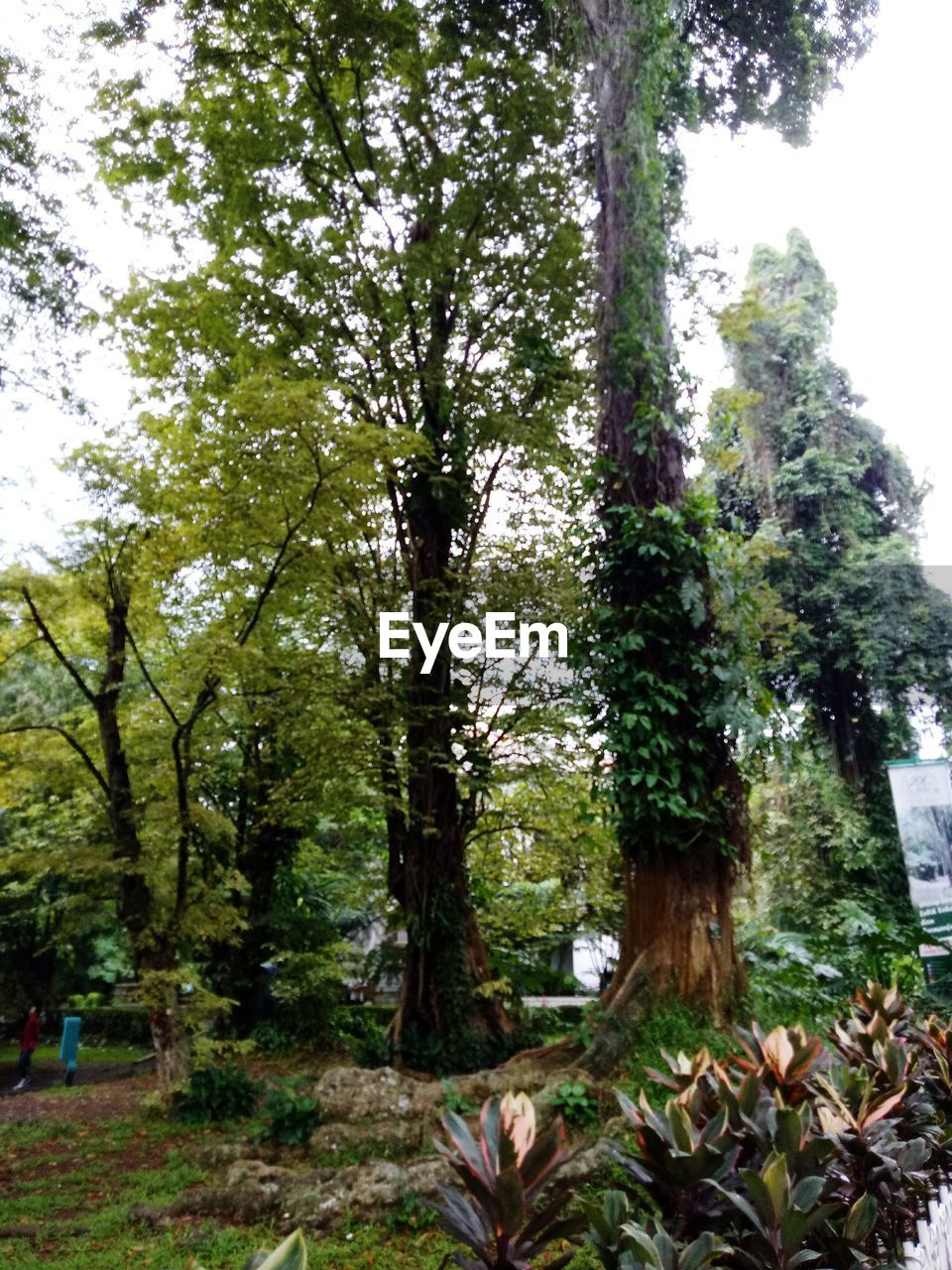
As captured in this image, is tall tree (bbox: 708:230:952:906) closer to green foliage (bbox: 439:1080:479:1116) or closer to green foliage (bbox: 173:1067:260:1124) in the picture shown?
green foliage (bbox: 439:1080:479:1116)

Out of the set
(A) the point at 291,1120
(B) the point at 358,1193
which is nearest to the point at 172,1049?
(A) the point at 291,1120

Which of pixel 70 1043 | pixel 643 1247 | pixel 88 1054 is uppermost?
pixel 643 1247

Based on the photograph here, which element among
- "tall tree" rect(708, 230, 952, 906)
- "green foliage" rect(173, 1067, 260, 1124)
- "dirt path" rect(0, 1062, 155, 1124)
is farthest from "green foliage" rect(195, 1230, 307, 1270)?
"tall tree" rect(708, 230, 952, 906)

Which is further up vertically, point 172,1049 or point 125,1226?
point 172,1049

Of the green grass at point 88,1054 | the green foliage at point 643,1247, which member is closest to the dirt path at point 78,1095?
the green grass at point 88,1054

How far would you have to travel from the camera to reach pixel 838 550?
1421cm

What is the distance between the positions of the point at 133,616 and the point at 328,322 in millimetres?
3582

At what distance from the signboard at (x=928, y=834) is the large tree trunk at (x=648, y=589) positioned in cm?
191

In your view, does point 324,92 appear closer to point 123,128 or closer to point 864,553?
point 123,128

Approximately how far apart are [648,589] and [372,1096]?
164 inches

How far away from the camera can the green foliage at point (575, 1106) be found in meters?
5.34

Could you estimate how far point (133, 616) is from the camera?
8039 millimetres

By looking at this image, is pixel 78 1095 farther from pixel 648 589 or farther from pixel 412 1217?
pixel 648 589

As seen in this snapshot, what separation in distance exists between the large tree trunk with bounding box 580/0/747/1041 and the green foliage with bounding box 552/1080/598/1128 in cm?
48
